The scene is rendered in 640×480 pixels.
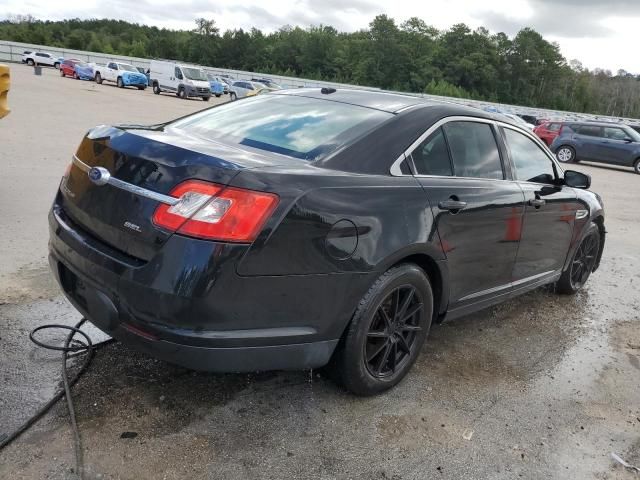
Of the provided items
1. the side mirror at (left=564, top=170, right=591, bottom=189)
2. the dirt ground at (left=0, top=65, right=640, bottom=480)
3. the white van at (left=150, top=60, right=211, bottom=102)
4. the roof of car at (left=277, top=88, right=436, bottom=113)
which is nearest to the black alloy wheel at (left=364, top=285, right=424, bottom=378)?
the dirt ground at (left=0, top=65, right=640, bottom=480)

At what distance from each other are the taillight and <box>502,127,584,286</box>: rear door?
2353 millimetres

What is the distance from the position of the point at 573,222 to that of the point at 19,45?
227 ft

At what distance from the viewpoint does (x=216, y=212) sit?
7.93ft

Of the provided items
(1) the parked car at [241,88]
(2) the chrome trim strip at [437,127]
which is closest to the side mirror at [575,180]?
(2) the chrome trim strip at [437,127]

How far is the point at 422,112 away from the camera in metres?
3.42

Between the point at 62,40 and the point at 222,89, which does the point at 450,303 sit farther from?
the point at 62,40

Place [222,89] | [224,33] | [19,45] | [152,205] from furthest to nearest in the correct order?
[224,33]
[19,45]
[222,89]
[152,205]

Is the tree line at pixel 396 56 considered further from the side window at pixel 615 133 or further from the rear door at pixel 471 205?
the rear door at pixel 471 205

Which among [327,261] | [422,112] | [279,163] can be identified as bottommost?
[327,261]

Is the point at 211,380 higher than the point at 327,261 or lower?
lower

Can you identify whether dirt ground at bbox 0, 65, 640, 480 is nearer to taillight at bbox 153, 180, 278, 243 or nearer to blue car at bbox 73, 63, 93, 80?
taillight at bbox 153, 180, 278, 243

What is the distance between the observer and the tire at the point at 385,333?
2.93 meters

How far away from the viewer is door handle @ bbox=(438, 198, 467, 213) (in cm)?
327

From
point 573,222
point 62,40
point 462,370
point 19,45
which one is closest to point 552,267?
point 573,222
